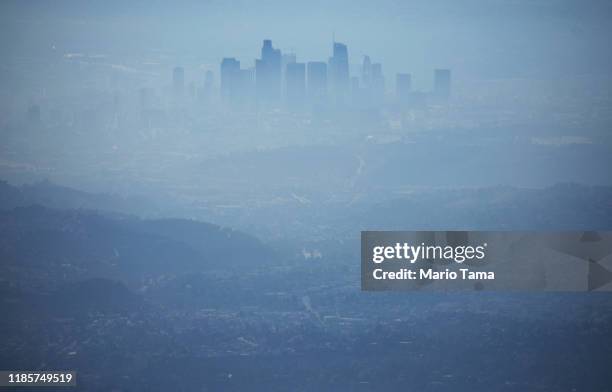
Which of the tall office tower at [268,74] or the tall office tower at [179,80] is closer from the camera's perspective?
the tall office tower at [268,74]

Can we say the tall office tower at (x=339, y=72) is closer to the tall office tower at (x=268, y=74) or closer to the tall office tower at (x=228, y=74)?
the tall office tower at (x=268, y=74)

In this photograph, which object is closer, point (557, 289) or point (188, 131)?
point (557, 289)

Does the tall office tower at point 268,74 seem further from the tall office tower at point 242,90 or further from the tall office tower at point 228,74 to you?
the tall office tower at point 228,74

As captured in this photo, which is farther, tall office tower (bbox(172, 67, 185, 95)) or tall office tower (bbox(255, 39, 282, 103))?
tall office tower (bbox(172, 67, 185, 95))

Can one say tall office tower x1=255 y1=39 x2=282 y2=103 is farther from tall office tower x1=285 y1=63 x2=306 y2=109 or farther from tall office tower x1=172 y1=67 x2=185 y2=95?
tall office tower x1=172 y1=67 x2=185 y2=95

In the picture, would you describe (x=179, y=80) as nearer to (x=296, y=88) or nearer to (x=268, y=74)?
(x=268, y=74)

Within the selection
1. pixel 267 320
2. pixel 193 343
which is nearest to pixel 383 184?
pixel 267 320

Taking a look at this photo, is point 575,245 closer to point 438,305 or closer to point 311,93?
point 438,305
